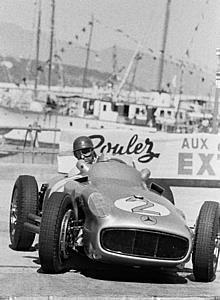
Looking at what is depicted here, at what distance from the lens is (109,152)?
38.5 feet

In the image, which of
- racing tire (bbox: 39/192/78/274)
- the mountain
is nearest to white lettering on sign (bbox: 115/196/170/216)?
racing tire (bbox: 39/192/78/274)

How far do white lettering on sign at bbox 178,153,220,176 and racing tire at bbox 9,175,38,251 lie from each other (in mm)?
5475

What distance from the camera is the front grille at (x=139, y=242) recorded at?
5.27 meters

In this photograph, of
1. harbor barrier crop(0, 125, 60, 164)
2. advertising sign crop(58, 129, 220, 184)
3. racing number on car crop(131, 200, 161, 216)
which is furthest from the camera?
harbor barrier crop(0, 125, 60, 164)

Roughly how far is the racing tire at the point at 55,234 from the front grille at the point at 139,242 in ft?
1.05

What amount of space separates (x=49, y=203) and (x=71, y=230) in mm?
228

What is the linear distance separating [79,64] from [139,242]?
11.0m

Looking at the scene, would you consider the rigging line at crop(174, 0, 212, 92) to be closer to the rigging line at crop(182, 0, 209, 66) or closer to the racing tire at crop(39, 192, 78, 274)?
the rigging line at crop(182, 0, 209, 66)

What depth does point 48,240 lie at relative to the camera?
5410 mm

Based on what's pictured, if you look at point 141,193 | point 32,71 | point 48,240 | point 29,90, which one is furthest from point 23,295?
point 29,90

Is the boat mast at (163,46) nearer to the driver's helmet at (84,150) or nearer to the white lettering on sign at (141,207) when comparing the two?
the driver's helmet at (84,150)

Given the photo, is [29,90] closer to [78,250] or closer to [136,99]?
[136,99]

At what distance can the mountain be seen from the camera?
14.7m

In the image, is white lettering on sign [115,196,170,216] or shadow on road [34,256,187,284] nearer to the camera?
white lettering on sign [115,196,170,216]
